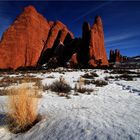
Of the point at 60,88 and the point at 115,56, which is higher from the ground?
the point at 115,56

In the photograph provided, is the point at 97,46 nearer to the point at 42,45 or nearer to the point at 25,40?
the point at 42,45

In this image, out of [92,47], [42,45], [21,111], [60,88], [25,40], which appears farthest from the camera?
[42,45]

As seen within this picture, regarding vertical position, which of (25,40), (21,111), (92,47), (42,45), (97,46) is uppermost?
(25,40)

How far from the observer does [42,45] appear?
66.7 metres

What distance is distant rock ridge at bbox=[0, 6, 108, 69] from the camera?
54969 millimetres

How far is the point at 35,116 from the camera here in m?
4.86

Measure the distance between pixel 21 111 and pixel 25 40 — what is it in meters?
58.6

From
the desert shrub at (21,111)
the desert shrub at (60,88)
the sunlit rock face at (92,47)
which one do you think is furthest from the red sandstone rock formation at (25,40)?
the desert shrub at (21,111)

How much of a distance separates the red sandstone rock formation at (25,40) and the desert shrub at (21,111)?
169 ft

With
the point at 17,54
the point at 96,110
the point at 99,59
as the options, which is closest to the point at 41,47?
the point at 17,54

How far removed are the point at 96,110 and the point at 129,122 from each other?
4.60 feet

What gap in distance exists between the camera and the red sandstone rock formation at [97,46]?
5366 centimetres

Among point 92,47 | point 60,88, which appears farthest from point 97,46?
point 60,88

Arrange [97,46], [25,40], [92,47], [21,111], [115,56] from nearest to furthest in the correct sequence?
[21,111] < [92,47] < [97,46] < [25,40] < [115,56]
